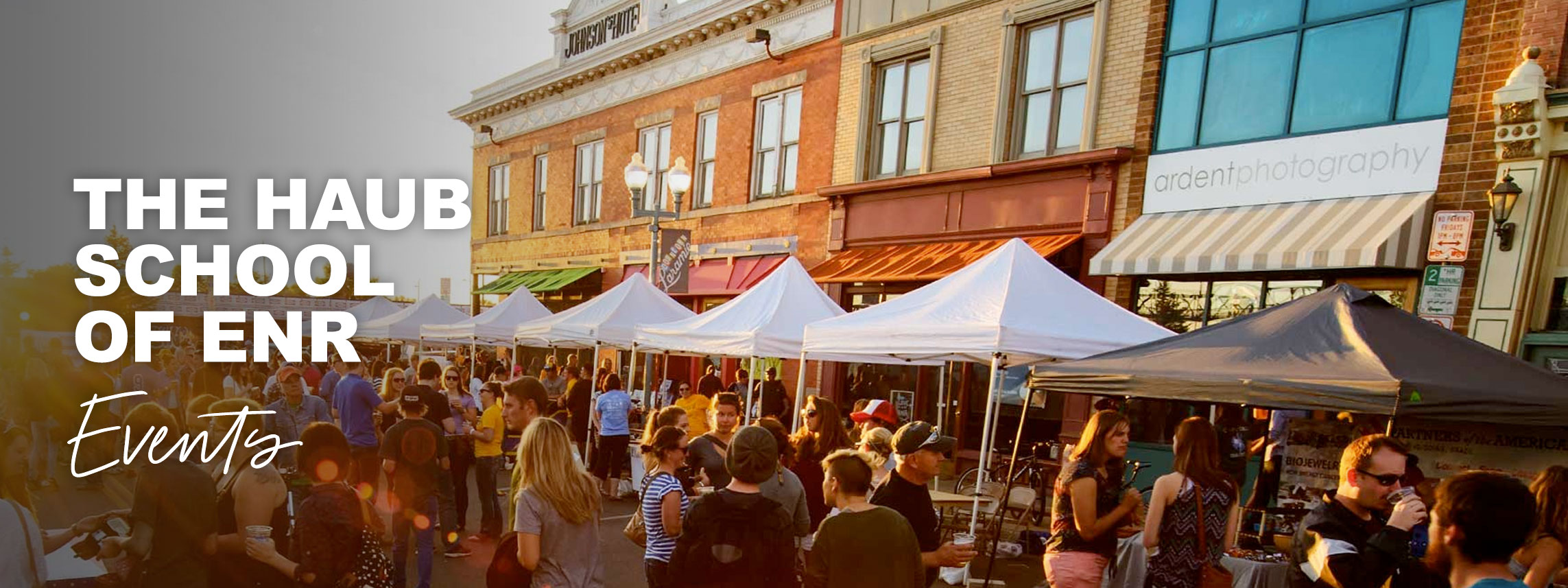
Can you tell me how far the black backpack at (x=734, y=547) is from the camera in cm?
354

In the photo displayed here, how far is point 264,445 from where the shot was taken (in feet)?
14.4

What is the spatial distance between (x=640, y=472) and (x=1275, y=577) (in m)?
6.72

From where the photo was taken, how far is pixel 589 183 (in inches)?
887

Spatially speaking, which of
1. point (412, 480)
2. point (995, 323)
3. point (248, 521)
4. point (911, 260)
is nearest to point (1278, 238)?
point (995, 323)

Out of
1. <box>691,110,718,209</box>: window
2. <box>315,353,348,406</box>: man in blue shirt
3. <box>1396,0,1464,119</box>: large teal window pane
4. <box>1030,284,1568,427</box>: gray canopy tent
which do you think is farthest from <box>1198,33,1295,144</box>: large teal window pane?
<box>315,353,348,406</box>: man in blue shirt

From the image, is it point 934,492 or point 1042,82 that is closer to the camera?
point 934,492

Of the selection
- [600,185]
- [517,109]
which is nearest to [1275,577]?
[600,185]

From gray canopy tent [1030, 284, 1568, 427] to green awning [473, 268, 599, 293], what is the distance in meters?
16.5

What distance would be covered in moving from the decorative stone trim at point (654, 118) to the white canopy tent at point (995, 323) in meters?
12.3

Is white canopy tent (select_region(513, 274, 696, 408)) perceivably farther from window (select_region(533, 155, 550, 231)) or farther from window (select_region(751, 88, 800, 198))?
window (select_region(533, 155, 550, 231))

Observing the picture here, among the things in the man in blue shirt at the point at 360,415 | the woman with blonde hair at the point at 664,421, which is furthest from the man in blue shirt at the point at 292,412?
the woman with blonde hair at the point at 664,421

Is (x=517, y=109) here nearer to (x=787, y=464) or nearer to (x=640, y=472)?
(x=640, y=472)

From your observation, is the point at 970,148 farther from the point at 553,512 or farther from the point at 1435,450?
the point at 553,512

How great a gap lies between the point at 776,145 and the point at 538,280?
9731 mm
